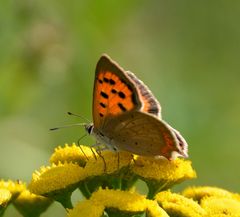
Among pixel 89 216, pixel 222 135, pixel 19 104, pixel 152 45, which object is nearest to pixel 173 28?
pixel 152 45

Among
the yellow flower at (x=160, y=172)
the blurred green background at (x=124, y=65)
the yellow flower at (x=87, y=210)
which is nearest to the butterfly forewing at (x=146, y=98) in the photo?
the yellow flower at (x=160, y=172)

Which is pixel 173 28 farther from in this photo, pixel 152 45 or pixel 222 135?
→ pixel 222 135

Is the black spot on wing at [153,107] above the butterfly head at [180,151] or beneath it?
above

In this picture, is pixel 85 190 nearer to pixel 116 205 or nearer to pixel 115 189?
pixel 115 189

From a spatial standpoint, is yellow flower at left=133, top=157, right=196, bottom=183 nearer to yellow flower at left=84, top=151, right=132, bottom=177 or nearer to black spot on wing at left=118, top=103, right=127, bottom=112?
yellow flower at left=84, top=151, right=132, bottom=177

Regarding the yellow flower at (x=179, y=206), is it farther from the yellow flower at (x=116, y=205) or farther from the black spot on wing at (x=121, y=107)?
the black spot on wing at (x=121, y=107)

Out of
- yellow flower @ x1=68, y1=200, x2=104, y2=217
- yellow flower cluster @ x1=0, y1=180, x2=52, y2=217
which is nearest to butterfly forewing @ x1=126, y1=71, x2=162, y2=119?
yellow flower @ x1=68, y1=200, x2=104, y2=217

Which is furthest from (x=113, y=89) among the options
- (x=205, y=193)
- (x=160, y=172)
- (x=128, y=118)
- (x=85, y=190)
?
(x=205, y=193)
